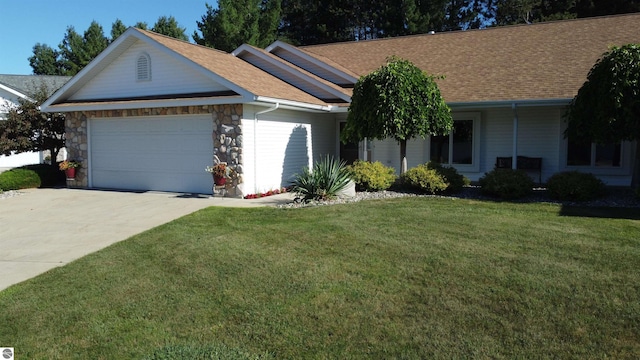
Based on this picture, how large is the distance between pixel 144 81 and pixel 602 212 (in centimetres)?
1193

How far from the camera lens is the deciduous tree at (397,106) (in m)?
11.9

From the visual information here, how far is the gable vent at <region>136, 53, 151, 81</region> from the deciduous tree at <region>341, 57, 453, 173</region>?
6.00 m


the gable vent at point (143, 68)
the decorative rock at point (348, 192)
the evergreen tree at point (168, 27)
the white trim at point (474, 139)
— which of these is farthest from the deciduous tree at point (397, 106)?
the evergreen tree at point (168, 27)

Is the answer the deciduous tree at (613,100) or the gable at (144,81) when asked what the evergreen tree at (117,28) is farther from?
the deciduous tree at (613,100)

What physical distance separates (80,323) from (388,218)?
17.6 ft

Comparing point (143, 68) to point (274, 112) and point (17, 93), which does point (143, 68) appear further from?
point (17, 93)

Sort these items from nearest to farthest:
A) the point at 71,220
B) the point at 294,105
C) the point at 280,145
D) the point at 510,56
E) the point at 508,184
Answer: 1. the point at 71,220
2. the point at 508,184
3. the point at 294,105
4. the point at 280,145
5. the point at 510,56

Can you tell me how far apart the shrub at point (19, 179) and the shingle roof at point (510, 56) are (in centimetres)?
1109

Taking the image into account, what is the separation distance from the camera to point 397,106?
38.9 ft

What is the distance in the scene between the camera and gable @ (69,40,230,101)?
13320 millimetres

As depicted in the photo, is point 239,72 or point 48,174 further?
point 48,174

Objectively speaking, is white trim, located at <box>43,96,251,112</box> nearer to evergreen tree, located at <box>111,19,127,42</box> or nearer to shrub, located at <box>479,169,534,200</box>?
shrub, located at <box>479,169,534,200</box>

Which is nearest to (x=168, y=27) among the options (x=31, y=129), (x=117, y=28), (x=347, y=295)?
(x=117, y=28)

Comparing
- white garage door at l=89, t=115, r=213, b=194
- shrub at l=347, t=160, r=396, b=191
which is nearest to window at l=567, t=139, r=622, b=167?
shrub at l=347, t=160, r=396, b=191
